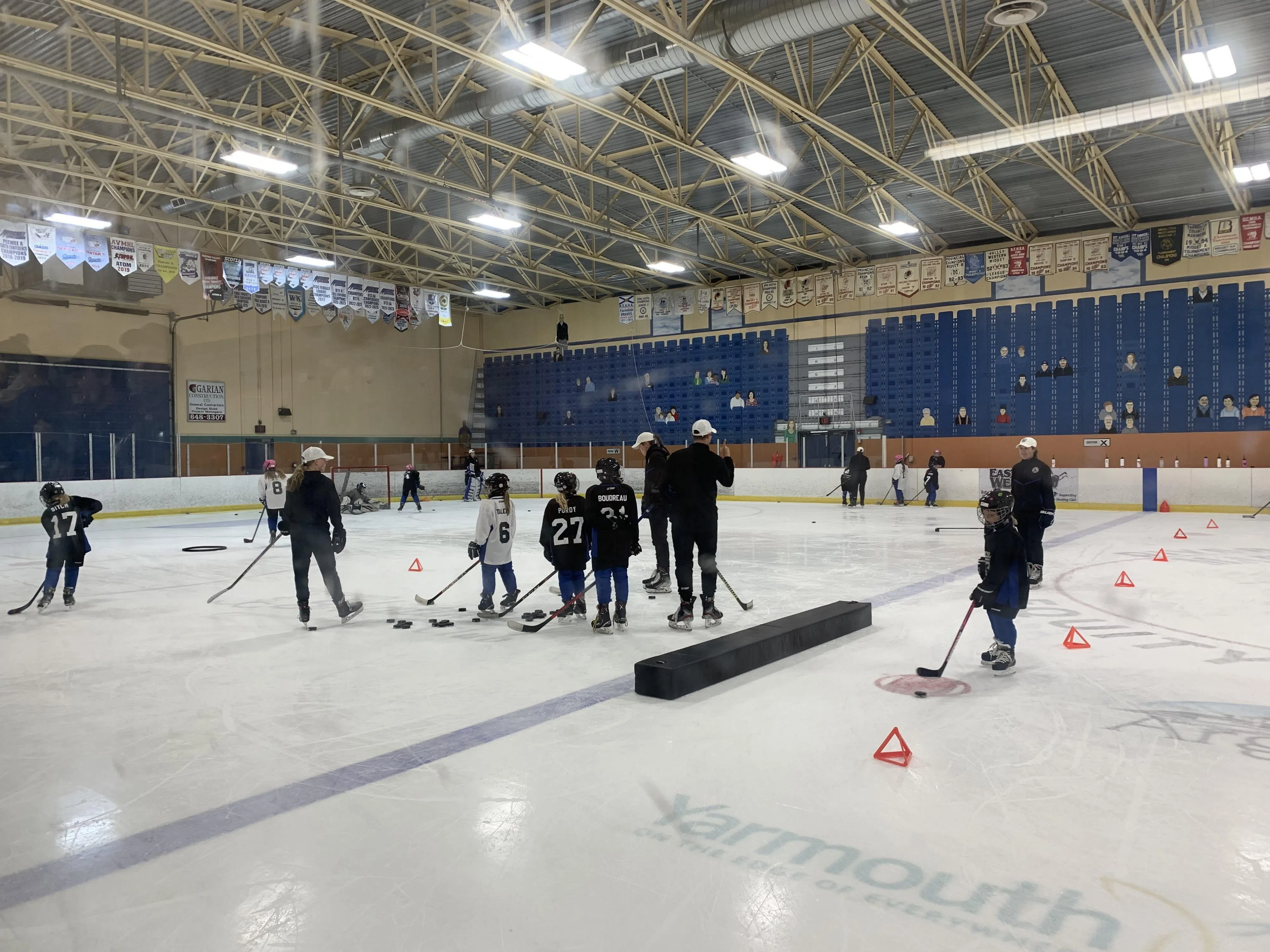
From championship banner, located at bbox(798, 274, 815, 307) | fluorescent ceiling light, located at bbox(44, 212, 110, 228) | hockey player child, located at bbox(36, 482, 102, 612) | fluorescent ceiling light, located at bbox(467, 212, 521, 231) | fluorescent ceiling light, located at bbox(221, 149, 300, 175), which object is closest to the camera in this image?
hockey player child, located at bbox(36, 482, 102, 612)

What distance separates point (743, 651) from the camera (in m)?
5.59

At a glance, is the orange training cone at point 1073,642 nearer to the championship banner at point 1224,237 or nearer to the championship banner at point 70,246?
the championship banner at point 1224,237

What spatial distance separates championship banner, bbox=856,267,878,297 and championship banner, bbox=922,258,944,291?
1.37 meters

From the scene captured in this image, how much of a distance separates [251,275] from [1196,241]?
22.9 m

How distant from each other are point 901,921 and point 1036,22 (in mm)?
13606

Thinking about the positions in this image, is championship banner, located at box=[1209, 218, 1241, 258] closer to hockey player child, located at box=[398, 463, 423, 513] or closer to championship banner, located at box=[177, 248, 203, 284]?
hockey player child, located at box=[398, 463, 423, 513]

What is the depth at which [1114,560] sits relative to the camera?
1132cm

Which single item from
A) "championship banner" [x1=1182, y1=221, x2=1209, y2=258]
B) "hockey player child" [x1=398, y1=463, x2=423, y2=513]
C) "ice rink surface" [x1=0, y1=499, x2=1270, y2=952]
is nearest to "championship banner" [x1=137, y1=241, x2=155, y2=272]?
"hockey player child" [x1=398, y1=463, x2=423, y2=513]

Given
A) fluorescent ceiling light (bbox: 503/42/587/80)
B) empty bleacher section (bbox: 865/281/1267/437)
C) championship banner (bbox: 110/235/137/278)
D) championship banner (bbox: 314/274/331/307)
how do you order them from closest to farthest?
fluorescent ceiling light (bbox: 503/42/587/80), championship banner (bbox: 110/235/137/278), empty bleacher section (bbox: 865/281/1267/437), championship banner (bbox: 314/274/331/307)

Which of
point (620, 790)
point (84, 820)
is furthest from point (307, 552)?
point (620, 790)

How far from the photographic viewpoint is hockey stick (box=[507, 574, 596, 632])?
22.9 feet

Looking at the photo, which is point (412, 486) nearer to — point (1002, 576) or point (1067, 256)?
point (1067, 256)

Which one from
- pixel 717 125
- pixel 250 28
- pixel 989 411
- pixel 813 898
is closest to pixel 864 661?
pixel 813 898

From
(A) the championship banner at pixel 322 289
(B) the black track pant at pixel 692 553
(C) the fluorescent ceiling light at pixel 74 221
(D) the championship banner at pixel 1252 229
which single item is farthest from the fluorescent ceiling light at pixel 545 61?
(D) the championship banner at pixel 1252 229
